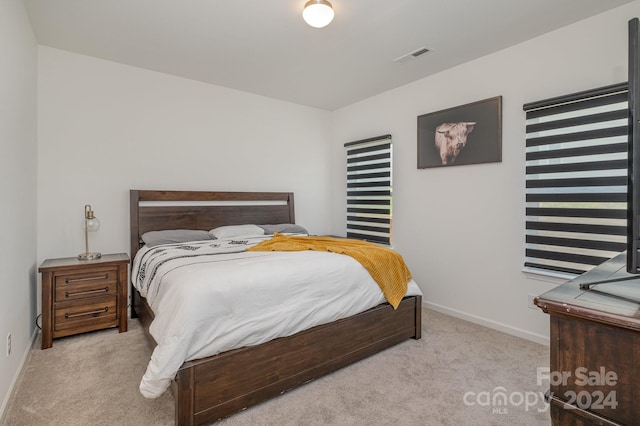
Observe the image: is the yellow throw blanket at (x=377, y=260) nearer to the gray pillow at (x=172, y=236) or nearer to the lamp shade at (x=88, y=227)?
the gray pillow at (x=172, y=236)

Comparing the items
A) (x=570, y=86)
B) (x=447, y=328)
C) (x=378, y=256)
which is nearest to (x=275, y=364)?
(x=378, y=256)

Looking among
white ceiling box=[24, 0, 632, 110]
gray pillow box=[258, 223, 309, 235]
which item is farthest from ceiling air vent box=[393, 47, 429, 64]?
gray pillow box=[258, 223, 309, 235]

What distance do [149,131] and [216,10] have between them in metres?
1.66

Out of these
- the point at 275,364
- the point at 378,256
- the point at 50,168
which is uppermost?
the point at 50,168

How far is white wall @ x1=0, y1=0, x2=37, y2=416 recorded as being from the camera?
Answer: 182cm

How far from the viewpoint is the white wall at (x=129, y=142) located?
299 cm

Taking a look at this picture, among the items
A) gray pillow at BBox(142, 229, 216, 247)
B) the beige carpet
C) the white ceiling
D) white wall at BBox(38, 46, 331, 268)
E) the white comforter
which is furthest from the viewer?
gray pillow at BBox(142, 229, 216, 247)

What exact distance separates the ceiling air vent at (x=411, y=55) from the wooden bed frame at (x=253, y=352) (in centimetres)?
220

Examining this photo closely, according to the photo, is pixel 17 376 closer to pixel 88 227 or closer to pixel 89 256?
pixel 89 256

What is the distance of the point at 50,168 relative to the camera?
2.97 metres

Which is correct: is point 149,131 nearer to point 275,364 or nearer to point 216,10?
point 216,10

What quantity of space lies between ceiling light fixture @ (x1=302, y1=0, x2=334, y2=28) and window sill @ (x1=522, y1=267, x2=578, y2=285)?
2.60m

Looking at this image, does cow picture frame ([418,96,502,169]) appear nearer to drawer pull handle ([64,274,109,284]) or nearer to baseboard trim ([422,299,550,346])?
baseboard trim ([422,299,550,346])

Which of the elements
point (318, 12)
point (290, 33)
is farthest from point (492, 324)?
→ point (290, 33)
